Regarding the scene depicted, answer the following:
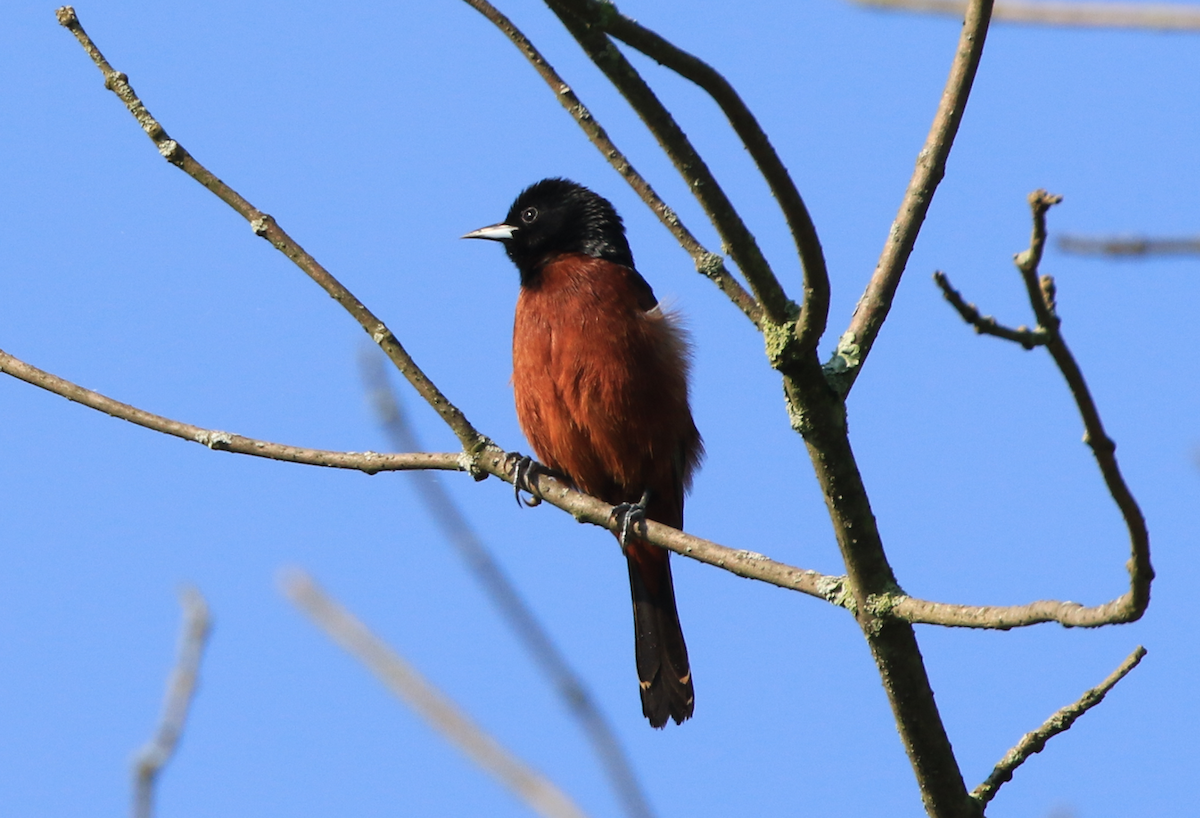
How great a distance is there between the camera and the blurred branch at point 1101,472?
1711 mm

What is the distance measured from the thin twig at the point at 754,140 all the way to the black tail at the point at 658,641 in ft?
11.7

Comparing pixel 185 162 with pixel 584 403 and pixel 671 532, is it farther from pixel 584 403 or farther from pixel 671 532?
pixel 584 403

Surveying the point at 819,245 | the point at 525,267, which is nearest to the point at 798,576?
the point at 819,245

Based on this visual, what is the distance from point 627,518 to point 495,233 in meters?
2.88

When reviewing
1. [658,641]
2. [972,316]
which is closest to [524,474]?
[658,641]

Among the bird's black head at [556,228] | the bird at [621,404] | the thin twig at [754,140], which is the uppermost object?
the bird's black head at [556,228]

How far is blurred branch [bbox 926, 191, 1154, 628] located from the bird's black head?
13.8 feet

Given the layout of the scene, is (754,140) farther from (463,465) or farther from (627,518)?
(627,518)

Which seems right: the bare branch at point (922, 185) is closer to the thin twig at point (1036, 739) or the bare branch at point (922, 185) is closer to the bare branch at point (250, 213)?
the thin twig at point (1036, 739)

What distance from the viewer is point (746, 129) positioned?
2.40m

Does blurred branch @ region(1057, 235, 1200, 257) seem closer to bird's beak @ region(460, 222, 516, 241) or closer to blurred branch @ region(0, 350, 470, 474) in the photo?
blurred branch @ region(0, 350, 470, 474)

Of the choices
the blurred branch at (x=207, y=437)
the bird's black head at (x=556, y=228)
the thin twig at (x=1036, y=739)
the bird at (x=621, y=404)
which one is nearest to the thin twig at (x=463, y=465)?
the blurred branch at (x=207, y=437)

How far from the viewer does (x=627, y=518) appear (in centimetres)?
450

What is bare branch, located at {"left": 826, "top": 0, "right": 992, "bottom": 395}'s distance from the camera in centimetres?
317
